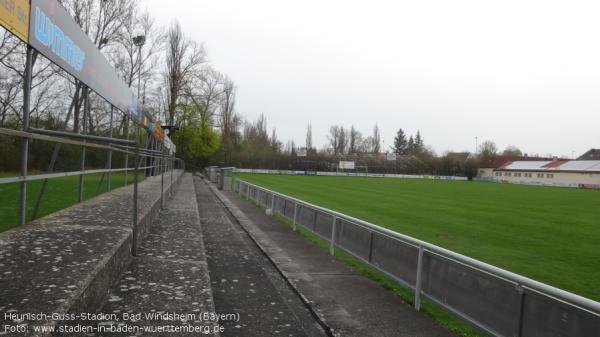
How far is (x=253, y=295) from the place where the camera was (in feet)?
16.2

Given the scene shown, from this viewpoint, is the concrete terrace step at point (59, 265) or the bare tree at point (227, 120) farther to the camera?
the bare tree at point (227, 120)

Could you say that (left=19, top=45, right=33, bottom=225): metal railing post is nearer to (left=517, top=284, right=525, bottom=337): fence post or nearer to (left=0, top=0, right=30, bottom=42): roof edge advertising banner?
(left=0, top=0, right=30, bottom=42): roof edge advertising banner

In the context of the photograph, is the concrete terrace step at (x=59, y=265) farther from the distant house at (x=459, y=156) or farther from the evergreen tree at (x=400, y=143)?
the evergreen tree at (x=400, y=143)

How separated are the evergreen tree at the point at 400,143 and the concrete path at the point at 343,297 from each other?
119470 mm

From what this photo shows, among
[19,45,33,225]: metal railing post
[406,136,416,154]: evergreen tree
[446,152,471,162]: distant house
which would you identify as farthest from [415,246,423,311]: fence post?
[406,136,416,154]: evergreen tree

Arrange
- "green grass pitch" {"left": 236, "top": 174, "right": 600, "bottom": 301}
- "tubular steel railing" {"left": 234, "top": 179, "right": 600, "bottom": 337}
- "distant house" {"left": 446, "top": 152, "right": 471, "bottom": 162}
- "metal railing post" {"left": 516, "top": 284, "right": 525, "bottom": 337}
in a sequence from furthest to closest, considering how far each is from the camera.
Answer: "distant house" {"left": 446, "top": 152, "right": 471, "bottom": 162} → "green grass pitch" {"left": 236, "top": 174, "right": 600, "bottom": 301} → "metal railing post" {"left": 516, "top": 284, "right": 525, "bottom": 337} → "tubular steel railing" {"left": 234, "top": 179, "right": 600, "bottom": 337}

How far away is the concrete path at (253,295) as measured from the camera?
13.0ft

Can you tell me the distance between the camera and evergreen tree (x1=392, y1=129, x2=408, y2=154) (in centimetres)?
12462

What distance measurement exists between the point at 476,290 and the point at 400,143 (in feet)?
409

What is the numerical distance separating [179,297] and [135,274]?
72cm

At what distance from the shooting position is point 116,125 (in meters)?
8.78

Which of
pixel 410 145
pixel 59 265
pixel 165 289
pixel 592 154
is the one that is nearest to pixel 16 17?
pixel 59 265

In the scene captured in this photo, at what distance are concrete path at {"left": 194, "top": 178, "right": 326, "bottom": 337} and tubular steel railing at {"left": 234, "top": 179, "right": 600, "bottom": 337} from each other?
1327 mm

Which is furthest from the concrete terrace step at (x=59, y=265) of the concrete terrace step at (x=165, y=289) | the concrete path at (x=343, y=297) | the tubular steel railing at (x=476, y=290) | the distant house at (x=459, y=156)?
the distant house at (x=459, y=156)
